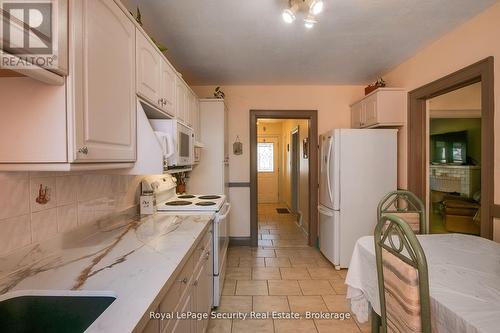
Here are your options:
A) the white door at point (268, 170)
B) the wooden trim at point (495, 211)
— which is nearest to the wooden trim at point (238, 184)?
the wooden trim at point (495, 211)

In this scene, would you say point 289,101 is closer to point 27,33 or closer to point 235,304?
point 235,304

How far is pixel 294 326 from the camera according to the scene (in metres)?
2.10

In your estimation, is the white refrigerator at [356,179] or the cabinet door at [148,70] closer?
the cabinet door at [148,70]

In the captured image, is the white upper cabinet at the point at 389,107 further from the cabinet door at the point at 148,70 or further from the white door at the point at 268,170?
the white door at the point at 268,170

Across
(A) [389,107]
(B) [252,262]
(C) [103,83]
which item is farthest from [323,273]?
(C) [103,83]

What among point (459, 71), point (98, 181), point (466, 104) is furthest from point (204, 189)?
point (466, 104)

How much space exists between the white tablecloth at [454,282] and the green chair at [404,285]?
0.11 m

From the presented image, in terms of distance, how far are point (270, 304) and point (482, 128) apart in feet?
7.71

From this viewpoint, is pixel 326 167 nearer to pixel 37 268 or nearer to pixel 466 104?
pixel 466 104

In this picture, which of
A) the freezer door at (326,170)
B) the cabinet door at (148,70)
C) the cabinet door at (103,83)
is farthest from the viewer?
the freezer door at (326,170)

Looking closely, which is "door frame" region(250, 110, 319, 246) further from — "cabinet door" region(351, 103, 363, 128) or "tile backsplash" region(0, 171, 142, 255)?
"tile backsplash" region(0, 171, 142, 255)

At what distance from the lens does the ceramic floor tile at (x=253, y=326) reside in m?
2.04

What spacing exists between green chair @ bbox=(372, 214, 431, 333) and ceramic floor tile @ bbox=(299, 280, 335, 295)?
60.3 inches

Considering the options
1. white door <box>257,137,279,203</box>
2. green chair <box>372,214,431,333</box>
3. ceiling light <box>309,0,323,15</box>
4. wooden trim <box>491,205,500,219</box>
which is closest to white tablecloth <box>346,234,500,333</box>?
green chair <box>372,214,431,333</box>
